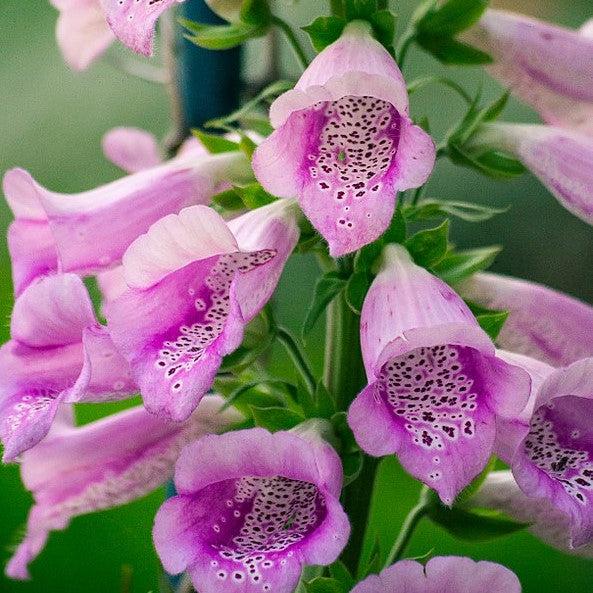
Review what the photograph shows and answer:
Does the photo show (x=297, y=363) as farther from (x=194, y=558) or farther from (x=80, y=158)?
(x=80, y=158)

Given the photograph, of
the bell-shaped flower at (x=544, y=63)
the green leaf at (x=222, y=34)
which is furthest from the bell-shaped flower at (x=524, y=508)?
the green leaf at (x=222, y=34)

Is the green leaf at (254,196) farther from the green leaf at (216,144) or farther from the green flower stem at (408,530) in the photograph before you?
the green flower stem at (408,530)

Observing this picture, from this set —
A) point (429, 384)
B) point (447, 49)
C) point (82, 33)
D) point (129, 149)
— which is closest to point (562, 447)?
point (429, 384)

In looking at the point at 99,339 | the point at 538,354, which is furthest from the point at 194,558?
the point at 538,354

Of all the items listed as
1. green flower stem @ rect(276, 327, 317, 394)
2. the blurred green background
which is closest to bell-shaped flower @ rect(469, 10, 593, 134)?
green flower stem @ rect(276, 327, 317, 394)

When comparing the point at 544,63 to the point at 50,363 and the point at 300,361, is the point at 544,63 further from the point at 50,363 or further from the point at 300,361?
the point at 50,363
